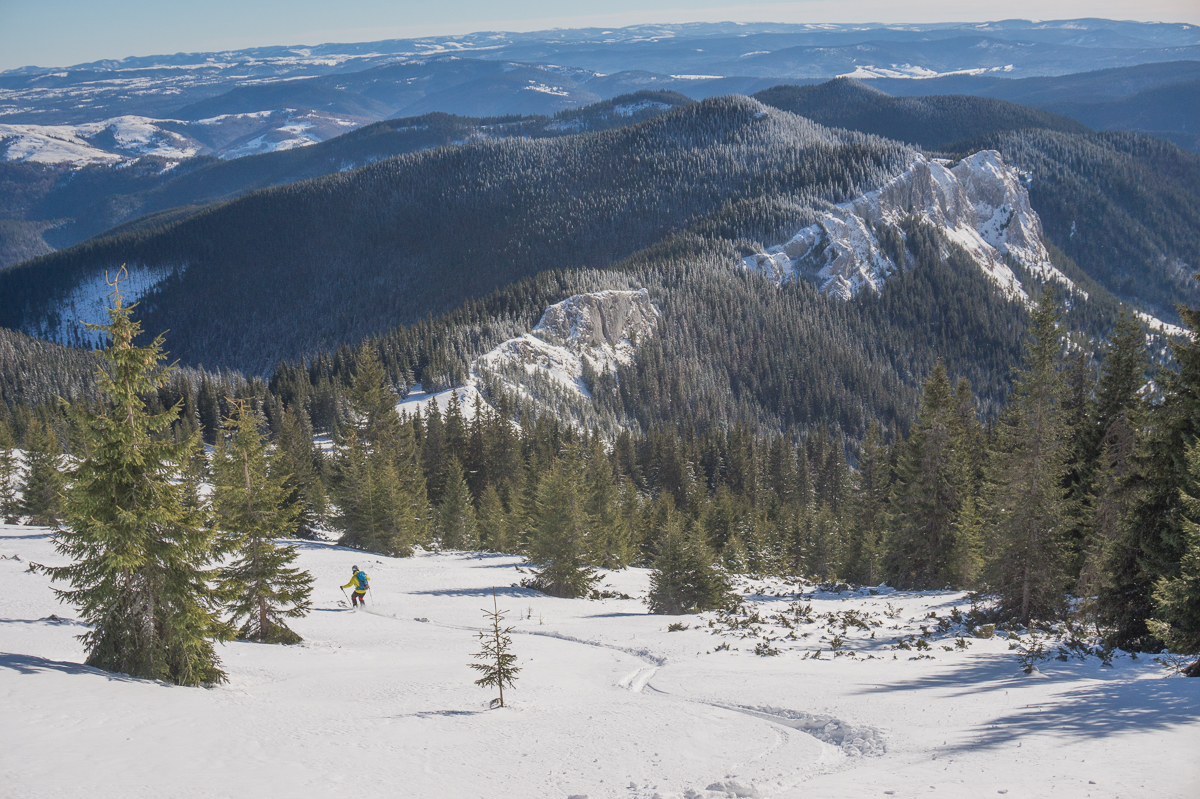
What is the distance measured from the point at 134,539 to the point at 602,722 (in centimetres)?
1165

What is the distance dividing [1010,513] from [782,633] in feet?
30.1

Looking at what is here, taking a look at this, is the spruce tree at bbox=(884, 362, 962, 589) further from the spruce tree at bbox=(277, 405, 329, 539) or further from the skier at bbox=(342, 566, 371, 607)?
the spruce tree at bbox=(277, 405, 329, 539)

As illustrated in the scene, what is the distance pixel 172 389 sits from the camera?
12181cm

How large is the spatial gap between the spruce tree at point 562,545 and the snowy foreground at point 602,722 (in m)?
11.5

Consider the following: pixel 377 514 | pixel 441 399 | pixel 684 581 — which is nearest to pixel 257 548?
pixel 684 581

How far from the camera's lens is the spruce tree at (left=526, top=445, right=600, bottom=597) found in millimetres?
38500

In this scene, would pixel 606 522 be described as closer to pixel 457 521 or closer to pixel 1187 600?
pixel 457 521

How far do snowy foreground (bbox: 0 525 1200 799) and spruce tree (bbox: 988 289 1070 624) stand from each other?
3152 millimetres

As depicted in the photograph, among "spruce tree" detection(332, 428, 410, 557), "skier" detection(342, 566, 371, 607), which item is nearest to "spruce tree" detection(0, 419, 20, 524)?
"spruce tree" detection(332, 428, 410, 557)

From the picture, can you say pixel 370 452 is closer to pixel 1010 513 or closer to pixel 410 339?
pixel 1010 513

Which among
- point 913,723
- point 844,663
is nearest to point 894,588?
point 844,663

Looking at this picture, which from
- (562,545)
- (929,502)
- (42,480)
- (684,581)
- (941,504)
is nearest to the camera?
(684,581)

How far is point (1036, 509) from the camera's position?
26.4 metres

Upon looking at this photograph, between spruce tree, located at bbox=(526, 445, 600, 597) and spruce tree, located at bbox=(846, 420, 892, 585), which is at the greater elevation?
spruce tree, located at bbox=(526, 445, 600, 597)
